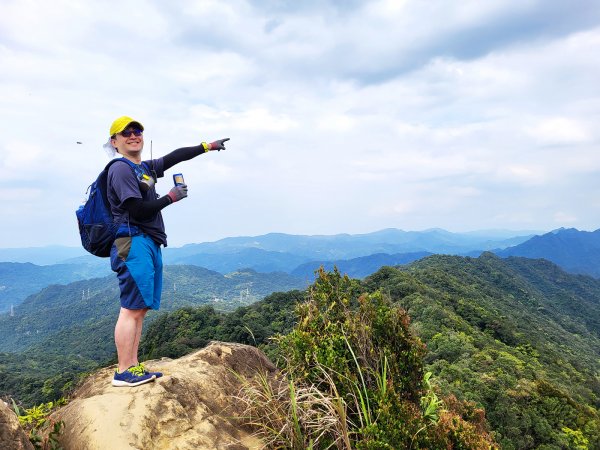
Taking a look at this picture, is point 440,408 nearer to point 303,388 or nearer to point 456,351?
point 303,388

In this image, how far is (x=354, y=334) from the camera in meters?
3.96

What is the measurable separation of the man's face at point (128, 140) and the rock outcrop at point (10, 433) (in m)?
2.42

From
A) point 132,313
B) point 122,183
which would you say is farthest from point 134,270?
point 122,183

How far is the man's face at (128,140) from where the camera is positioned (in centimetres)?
404

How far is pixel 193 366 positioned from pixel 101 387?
953mm

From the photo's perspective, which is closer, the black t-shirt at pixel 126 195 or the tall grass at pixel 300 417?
the tall grass at pixel 300 417

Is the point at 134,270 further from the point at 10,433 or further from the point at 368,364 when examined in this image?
the point at 368,364

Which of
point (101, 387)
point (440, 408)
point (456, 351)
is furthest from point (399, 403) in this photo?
point (456, 351)

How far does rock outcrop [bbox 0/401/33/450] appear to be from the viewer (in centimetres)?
263

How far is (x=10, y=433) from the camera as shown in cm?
267

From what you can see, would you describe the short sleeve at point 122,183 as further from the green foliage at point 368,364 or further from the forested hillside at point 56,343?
the green foliage at point 368,364

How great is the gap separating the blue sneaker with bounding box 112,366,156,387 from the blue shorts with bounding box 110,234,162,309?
2.15 feet

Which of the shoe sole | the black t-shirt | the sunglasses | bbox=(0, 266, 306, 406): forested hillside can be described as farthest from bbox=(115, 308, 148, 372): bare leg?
the sunglasses

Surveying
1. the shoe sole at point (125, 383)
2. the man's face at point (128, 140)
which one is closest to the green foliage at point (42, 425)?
the shoe sole at point (125, 383)
